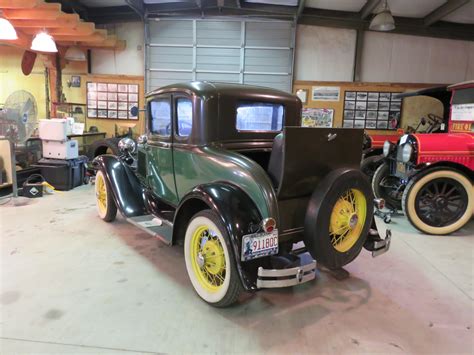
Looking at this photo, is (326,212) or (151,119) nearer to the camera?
(326,212)

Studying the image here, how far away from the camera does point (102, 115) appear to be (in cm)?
941

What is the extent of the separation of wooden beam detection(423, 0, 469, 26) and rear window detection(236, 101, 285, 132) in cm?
653

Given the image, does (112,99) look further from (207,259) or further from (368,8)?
(207,259)

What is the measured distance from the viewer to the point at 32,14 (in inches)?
259

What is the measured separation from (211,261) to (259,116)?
4.62 ft

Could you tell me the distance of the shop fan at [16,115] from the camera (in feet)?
15.6

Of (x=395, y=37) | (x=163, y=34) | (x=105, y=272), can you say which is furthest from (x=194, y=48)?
(x=105, y=272)

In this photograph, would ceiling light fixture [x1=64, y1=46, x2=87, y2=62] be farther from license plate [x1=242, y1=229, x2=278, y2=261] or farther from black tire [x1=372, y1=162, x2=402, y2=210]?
license plate [x1=242, y1=229, x2=278, y2=261]

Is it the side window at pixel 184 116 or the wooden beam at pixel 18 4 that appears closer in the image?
the side window at pixel 184 116

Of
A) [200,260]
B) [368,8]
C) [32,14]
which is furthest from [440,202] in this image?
[32,14]

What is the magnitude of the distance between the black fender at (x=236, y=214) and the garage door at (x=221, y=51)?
717 cm

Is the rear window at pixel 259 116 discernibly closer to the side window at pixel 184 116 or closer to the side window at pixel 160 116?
the side window at pixel 184 116

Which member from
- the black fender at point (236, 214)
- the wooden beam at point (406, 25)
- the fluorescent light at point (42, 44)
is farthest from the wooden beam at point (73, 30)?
the black fender at point (236, 214)

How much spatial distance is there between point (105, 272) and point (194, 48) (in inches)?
297
